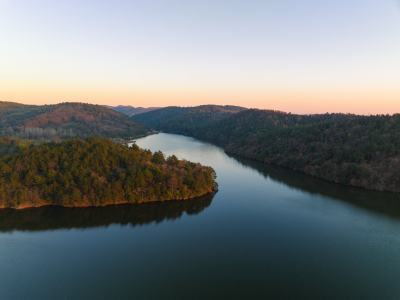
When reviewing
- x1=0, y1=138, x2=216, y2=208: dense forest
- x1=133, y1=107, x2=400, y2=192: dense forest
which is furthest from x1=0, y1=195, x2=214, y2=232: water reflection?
x1=133, y1=107, x2=400, y2=192: dense forest

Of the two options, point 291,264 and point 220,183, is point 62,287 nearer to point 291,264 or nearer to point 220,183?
point 291,264

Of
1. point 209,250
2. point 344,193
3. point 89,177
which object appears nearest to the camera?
point 209,250

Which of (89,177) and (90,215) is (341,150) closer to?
(89,177)

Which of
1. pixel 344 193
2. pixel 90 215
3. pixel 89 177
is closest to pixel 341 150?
pixel 344 193

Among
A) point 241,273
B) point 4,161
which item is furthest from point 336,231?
point 4,161

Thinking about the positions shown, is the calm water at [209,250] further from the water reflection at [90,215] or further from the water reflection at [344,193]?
the water reflection at [344,193]

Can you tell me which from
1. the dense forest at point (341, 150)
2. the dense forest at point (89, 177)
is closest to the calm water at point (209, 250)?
the dense forest at point (89, 177)
